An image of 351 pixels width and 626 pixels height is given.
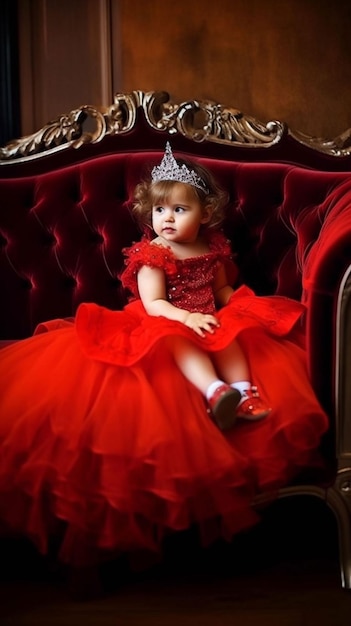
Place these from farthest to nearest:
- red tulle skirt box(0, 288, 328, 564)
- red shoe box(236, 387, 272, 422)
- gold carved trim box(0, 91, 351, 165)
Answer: gold carved trim box(0, 91, 351, 165) < red shoe box(236, 387, 272, 422) < red tulle skirt box(0, 288, 328, 564)

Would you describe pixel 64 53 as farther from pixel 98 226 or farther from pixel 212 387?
pixel 212 387

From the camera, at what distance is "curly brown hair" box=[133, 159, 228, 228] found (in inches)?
72.8

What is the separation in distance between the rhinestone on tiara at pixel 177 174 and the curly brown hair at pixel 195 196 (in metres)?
0.01

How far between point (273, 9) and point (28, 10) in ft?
2.87

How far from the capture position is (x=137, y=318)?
68.9 inches

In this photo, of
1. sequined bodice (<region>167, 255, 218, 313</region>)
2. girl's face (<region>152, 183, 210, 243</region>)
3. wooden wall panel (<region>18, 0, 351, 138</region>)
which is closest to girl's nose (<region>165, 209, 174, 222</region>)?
girl's face (<region>152, 183, 210, 243</region>)

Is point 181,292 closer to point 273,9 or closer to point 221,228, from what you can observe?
point 221,228

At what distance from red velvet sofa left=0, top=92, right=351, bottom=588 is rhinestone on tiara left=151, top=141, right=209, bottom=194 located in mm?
293

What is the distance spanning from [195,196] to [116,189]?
0.43 meters

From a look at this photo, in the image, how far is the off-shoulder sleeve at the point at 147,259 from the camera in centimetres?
180

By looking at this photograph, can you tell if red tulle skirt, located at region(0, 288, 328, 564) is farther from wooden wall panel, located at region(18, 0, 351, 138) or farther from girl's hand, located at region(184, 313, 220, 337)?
wooden wall panel, located at region(18, 0, 351, 138)

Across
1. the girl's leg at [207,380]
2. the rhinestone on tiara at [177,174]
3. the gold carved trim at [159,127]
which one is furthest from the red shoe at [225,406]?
the gold carved trim at [159,127]

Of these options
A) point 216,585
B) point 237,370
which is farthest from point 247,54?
point 216,585

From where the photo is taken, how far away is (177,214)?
1843 millimetres
